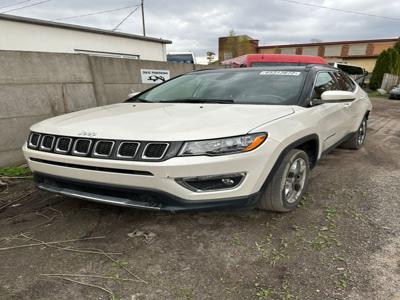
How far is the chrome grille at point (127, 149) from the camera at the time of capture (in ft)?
6.93

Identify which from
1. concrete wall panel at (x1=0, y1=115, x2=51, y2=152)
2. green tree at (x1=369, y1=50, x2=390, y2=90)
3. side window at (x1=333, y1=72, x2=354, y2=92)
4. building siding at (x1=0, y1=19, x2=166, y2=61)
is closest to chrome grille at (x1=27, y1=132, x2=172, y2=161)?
concrete wall panel at (x1=0, y1=115, x2=51, y2=152)

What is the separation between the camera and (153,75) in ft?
21.4

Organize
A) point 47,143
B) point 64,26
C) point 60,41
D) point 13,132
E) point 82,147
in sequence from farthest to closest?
point 60,41 < point 64,26 < point 13,132 < point 47,143 < point 82,147

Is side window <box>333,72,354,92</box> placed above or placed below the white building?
below

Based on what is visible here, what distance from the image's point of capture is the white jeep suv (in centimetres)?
209

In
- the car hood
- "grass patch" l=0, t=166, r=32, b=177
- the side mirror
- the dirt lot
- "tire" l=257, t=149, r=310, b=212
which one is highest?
the side mirror

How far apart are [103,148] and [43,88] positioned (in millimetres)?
2914

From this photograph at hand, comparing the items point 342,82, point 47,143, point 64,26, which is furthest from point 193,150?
point 64,26

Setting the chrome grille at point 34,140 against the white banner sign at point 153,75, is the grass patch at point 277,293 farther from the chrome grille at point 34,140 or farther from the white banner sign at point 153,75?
the white banner sign at point 153,75

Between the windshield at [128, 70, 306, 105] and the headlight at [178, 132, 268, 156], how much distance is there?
89cm

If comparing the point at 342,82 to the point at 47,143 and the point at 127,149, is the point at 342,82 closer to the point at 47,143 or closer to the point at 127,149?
the point at 127,149

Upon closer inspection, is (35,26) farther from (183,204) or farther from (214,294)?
(214,294)

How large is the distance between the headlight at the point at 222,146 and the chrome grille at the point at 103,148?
533 millimetres

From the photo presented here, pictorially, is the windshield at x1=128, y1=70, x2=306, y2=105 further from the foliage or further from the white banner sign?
the foliage
